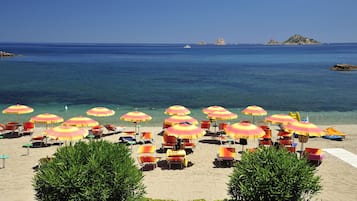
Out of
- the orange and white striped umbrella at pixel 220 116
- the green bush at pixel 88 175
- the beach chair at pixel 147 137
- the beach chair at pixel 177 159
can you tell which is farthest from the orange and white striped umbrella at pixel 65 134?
the orange and white striped umbrella at pixel 220 116

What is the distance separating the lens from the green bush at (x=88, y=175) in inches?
295

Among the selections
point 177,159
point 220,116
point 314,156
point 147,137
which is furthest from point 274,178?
point 147,137

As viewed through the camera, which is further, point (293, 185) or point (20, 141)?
point (20, 141)

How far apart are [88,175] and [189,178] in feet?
20.9

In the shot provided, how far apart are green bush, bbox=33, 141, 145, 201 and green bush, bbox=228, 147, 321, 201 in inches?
105

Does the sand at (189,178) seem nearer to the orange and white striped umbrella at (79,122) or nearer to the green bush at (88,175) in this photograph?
the orange and white striped umbrella at (79,122)

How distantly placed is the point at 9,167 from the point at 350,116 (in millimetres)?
27533

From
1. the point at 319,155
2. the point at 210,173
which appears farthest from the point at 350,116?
the point at 210,173

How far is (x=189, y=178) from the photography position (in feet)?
43.7

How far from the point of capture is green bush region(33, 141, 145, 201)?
750 cm

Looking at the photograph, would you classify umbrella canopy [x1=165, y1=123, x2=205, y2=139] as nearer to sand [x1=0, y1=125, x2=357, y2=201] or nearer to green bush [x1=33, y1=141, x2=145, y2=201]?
sand [x1=0, y1=125, x2=357, y2=201]

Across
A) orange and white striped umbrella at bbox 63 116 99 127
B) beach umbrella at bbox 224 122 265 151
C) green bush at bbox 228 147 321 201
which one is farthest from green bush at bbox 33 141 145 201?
orange and white striped umbrella at bbox 63 116 99 127

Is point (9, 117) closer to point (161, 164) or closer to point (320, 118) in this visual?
point (161, 164)

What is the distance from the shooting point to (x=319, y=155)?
15055mm
